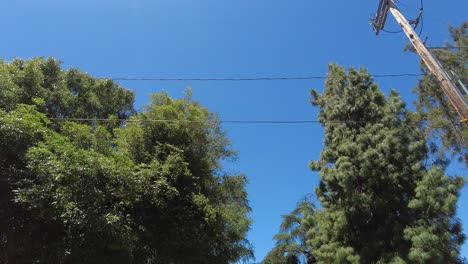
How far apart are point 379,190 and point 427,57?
253 inches

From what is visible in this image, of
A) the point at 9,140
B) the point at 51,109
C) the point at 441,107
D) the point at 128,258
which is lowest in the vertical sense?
the point at 128,258

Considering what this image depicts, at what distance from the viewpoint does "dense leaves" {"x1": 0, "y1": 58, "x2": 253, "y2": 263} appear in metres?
10.7

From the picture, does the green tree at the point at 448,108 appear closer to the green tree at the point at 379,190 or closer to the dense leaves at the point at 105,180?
the green tree at the point at 379,190

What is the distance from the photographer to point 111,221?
11008mm

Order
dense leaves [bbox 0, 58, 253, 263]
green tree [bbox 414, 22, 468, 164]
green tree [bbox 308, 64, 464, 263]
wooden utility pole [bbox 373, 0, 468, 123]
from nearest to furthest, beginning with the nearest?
wooden utility pole [bbox 373, 0, 468, 123], dense leaves [bbox 0, 58, 253, 263], green tree [bbox 308, 64, 464, 263], green tree [bbox 414, 22, 468, 164]

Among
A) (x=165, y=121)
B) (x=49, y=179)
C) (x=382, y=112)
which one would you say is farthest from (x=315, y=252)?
(x=49, y=179)

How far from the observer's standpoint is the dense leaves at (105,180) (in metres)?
10.7

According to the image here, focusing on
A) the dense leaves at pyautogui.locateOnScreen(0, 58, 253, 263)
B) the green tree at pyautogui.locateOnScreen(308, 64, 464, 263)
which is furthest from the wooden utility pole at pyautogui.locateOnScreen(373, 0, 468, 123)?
the dense leaves at pyautogui.locateOnScreen(0, 58, 253, 263)

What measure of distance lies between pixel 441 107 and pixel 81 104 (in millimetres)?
19171

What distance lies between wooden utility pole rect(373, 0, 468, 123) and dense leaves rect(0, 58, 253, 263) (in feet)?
24.4

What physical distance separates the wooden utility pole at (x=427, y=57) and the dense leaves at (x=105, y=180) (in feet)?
24.4

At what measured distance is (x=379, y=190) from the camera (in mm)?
15250

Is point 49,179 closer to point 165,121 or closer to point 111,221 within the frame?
point 111,221

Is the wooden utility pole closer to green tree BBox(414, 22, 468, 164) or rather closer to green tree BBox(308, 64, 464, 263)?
green tree BBox(308, 64, 464, 263)
